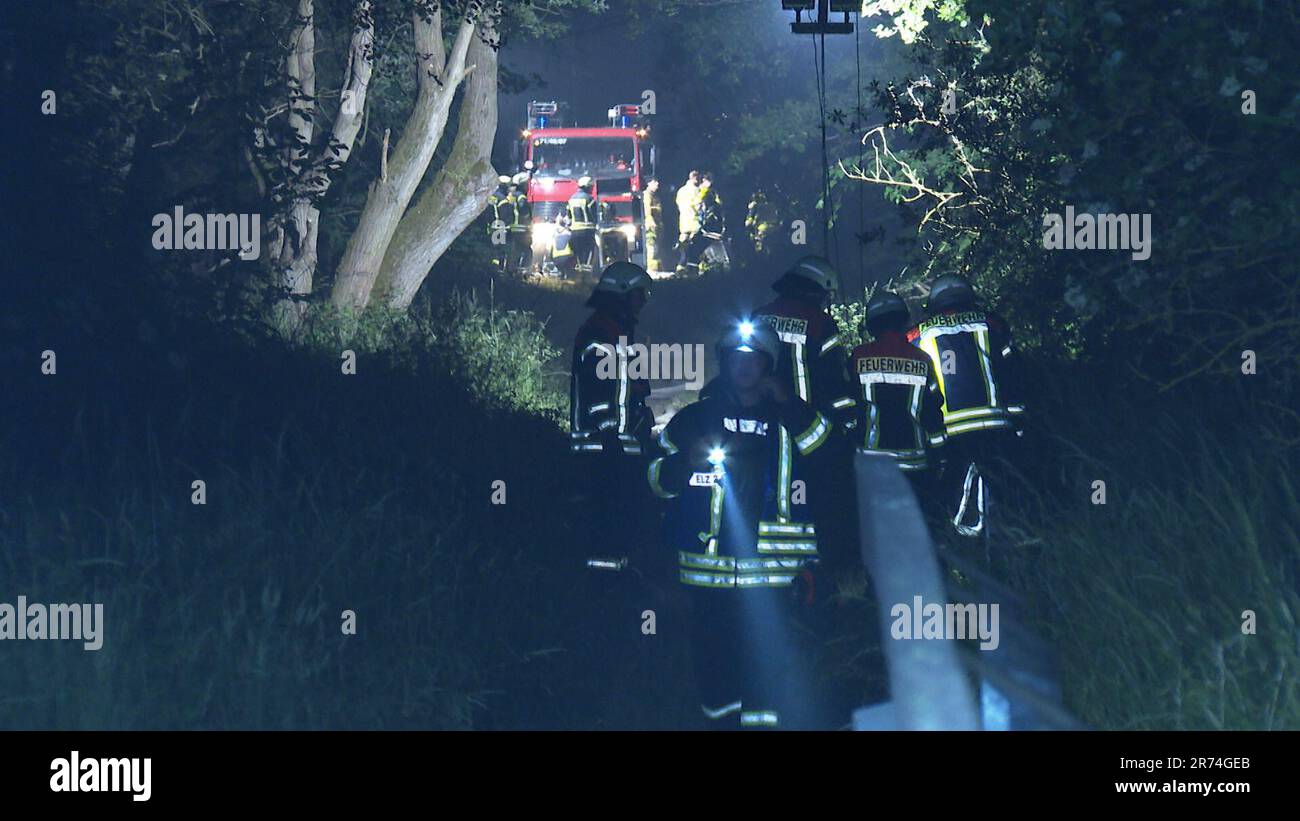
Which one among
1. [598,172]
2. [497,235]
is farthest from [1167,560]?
[598,172]

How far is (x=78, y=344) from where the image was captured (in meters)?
9.24

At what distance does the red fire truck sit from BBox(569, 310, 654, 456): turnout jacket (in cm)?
2031

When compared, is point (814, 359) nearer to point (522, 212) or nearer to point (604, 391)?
point (604, 391)

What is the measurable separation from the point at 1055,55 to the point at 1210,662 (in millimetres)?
3967

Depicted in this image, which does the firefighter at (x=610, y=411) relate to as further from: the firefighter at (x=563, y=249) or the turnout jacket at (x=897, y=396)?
the firefighter at (x=563, y=249)

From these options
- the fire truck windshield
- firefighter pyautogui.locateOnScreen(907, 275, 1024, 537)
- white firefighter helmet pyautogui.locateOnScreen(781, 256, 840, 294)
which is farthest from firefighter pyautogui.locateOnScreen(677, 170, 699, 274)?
firefighter pyautogui.locateOnScreen(907, 275, 1024, 537)

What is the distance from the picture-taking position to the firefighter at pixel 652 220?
31.0 m

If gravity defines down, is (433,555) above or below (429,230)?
below

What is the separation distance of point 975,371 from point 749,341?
2789 mm

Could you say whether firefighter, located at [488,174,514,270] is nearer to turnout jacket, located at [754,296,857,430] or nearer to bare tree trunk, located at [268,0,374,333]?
bare tree trunk, located at [268,0,374,333]

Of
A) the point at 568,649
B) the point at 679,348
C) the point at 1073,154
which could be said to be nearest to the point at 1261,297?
the point at 1073,154

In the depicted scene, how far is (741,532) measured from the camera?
6.93m
